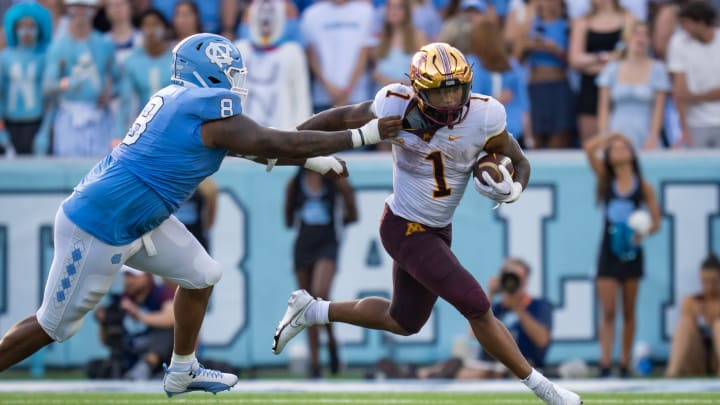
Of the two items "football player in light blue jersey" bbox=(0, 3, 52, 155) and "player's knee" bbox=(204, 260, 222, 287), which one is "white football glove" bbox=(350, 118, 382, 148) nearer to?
"player's knee" bbox=(204, 260, 222, 287)

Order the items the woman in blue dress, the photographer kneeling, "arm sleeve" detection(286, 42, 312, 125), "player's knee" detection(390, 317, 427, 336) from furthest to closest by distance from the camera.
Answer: "arm sleeve" detection(286, 42, 312, 125) → the woman in blue dress → the photographer kneeling → "player's knee" detection(390, 317, 427, 336)

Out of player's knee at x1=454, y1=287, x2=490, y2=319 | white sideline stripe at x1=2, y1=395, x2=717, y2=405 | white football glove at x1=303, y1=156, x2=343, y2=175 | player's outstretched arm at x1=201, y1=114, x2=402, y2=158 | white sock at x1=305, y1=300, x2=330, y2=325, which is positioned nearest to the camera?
player's outstretched arm at x1=201, y1=114, x2=402, y2=158

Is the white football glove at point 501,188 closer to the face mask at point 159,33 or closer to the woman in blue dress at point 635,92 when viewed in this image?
the woman in blue dress at point 635,92

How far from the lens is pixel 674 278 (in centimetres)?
1089

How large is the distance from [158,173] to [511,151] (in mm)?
1792

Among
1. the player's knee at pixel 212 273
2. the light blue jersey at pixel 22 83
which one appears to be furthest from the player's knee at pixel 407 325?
the light blue jersey at pixel 22 83

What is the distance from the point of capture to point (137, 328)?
1065cm

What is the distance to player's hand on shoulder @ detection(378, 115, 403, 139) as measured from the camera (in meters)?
6.78

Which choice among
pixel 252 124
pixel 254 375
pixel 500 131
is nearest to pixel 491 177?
pixel 500 131

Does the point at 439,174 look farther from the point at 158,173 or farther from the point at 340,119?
the point at 158,173

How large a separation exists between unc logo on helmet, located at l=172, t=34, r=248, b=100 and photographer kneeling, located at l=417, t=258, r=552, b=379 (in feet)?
13.3

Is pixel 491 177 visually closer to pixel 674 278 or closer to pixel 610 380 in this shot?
pixel 610 380

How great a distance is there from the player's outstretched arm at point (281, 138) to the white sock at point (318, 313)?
1.26m

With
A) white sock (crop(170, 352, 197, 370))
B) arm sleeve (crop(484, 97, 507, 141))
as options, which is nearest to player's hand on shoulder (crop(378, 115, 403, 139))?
arm sleeve (crop(484, 97, 507, 141))
